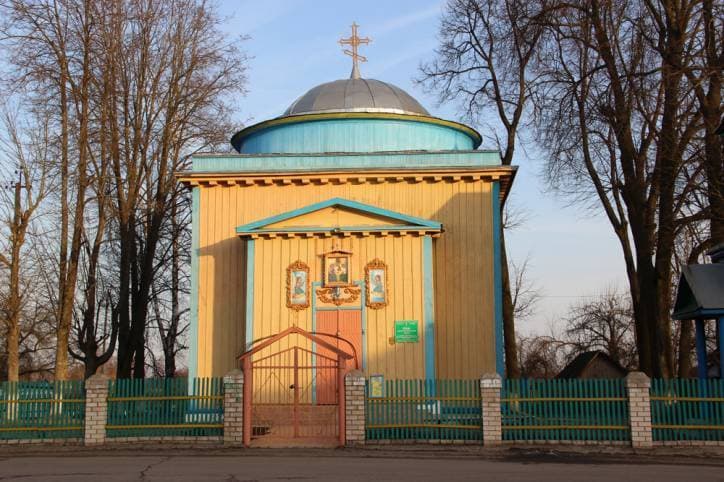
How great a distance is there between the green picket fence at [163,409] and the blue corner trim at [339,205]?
435 centimetres

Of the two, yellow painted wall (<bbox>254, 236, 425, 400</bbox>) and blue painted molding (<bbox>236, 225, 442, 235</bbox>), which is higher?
blue painted molding (<bbox>236, 225, 442, 235</bbox>)

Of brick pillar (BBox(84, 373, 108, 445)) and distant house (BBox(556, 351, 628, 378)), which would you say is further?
distant house (BBox(556, 351, 628, 378))

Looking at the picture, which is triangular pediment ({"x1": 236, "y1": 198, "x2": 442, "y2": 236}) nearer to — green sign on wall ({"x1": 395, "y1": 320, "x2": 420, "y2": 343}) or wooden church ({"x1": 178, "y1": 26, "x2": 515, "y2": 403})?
wooden church ({"x1": 178, "y1": 26, "x2": 515, "y2": 403})

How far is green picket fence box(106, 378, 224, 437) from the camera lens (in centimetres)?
1639

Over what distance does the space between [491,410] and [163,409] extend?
6490 millimetres

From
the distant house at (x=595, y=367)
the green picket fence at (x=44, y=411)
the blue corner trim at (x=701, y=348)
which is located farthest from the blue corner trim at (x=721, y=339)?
the distant house at (x=595, y=367)

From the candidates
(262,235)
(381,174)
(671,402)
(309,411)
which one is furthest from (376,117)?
(671,402)

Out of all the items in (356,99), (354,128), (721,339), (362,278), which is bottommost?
(721,339)

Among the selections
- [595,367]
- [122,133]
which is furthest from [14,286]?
[595,367]

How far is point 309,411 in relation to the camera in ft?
56.2

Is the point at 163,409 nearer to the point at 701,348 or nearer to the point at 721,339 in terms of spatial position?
the point at 721,339

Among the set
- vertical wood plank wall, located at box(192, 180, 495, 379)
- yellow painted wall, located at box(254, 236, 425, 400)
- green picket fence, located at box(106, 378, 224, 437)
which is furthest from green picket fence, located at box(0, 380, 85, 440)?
yellow painted wall, located at box(254, 236, 425, 400)

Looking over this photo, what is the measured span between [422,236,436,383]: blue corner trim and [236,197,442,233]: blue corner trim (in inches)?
17.3

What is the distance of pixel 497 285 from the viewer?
66.6 feet
